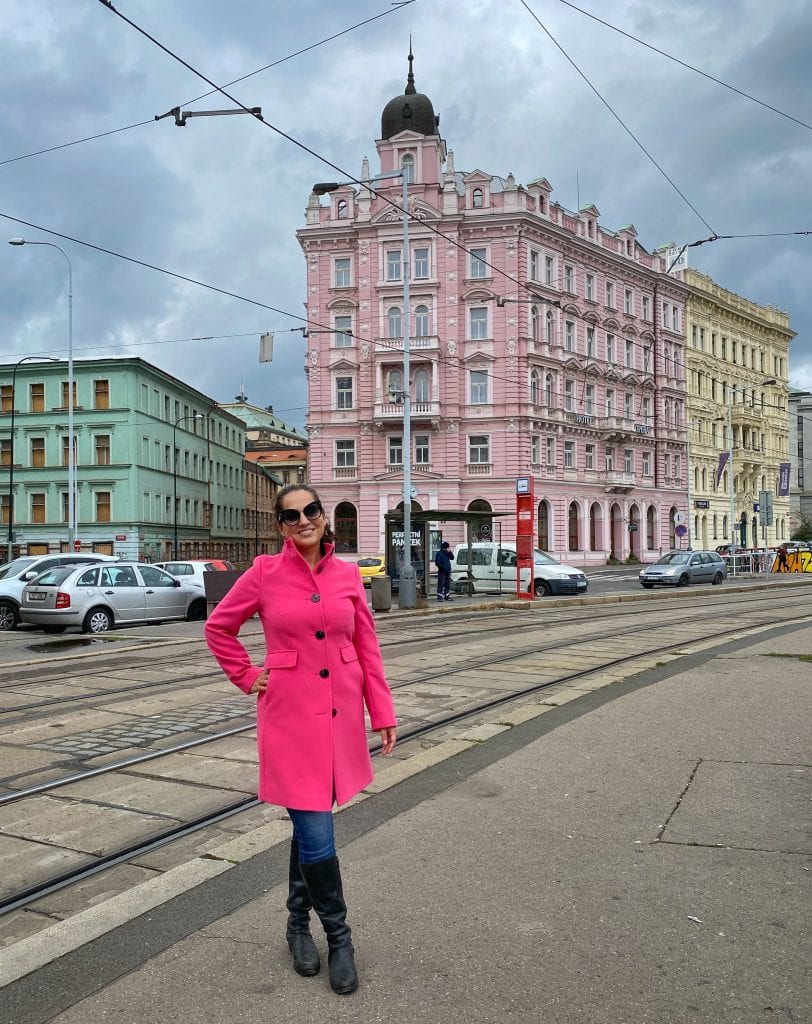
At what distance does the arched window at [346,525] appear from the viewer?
174 ft

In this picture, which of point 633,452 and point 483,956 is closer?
point 483,956

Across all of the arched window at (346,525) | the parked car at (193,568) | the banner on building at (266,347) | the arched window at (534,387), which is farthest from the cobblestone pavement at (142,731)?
the arched window at (534,387)

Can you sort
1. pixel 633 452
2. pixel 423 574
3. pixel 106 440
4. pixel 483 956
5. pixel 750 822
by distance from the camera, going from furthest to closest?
pixel 633 452 → pixel 106 440 → pixel 423 574 → pixel 750 822 → pixel 483 956

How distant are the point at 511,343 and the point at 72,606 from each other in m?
37.2

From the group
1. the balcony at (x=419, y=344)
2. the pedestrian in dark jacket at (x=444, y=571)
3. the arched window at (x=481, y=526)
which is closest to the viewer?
the pedestrian in dark jacket at (x=444, y=571)

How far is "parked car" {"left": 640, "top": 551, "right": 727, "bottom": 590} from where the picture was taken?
37094 millimetres

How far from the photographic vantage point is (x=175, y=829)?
5520mm

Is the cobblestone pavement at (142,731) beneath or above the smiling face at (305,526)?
beneath

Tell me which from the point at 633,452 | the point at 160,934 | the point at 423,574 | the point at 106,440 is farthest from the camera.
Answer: the point at 633,452

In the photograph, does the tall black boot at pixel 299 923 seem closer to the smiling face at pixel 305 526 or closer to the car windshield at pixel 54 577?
the smiling face at pixel 305 526

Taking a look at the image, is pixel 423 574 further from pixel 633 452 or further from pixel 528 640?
pixel 633 452

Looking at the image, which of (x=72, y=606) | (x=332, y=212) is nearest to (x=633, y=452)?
(x=332, y=212)

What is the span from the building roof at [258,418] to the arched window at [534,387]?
57.1 m

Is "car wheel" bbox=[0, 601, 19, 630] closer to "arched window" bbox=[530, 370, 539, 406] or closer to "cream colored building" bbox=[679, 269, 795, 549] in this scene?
"arched window" bbox=[530, 370, 539, 406]
